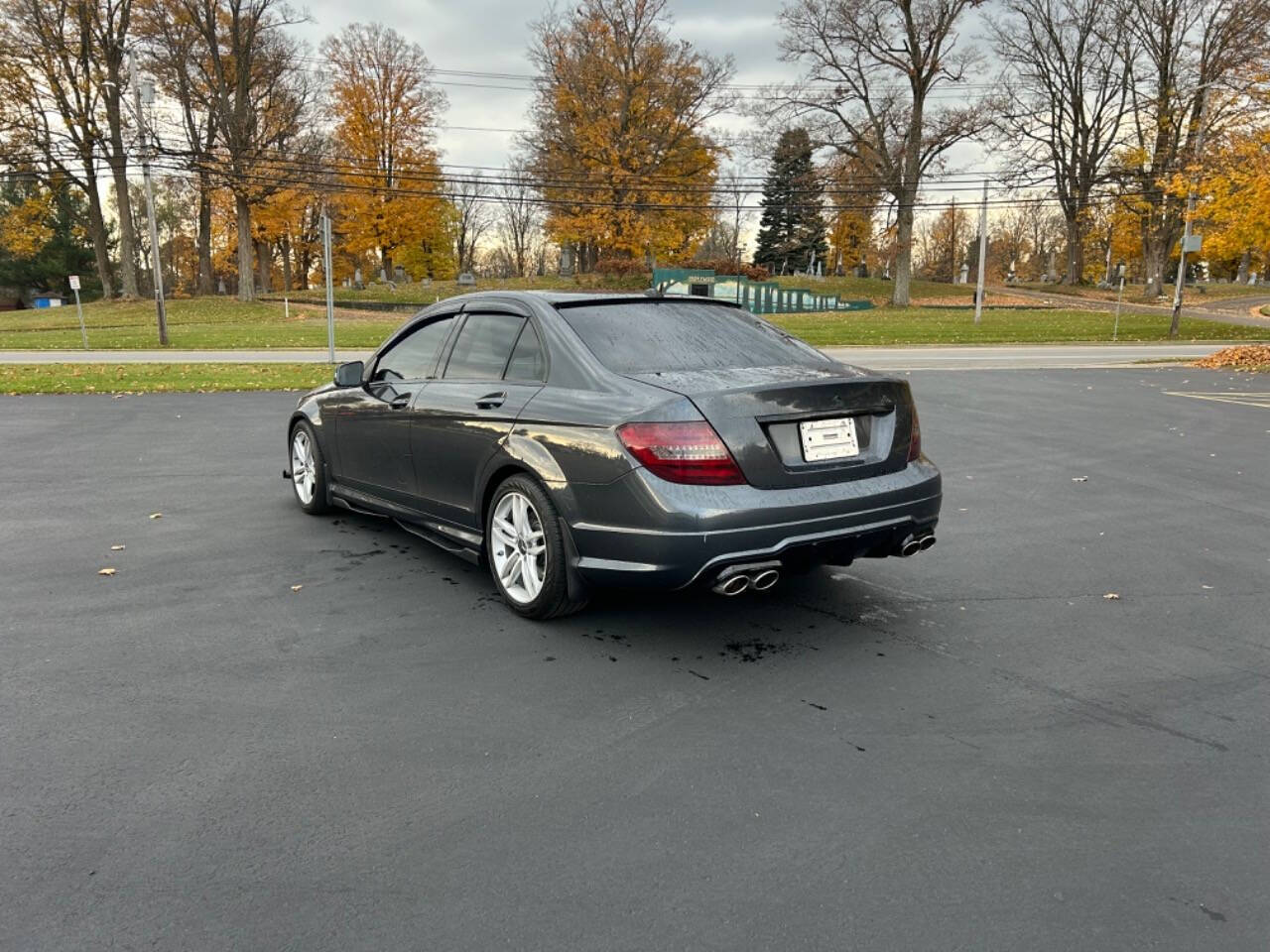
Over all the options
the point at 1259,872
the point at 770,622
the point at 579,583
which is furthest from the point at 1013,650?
the point at 579,583

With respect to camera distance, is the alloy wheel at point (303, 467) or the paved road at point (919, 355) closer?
the alloy wheel at point (303, 467)

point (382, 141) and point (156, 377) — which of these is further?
point (382, 141)

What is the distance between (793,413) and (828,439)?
228mm

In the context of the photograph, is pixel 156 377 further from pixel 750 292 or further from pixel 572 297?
pixel 750 292

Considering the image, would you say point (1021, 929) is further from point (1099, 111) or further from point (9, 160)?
point (1099, 111)

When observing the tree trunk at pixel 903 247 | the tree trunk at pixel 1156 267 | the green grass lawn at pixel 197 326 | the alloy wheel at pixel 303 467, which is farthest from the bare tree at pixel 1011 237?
the alloy wheel at pixel 303 467

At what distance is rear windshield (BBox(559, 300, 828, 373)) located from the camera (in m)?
4.30

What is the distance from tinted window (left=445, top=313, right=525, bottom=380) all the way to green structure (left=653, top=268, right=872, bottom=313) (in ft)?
128

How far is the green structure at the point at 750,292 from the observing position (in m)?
45.7

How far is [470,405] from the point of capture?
184 inches

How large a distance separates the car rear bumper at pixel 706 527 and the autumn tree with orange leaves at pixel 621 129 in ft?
158

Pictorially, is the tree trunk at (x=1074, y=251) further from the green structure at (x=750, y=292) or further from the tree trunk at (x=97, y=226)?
the tree trunk at (x=97, y=226)

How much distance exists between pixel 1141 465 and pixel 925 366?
11113 millimetres

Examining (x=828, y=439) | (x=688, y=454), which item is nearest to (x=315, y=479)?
(x=688, y=454)
